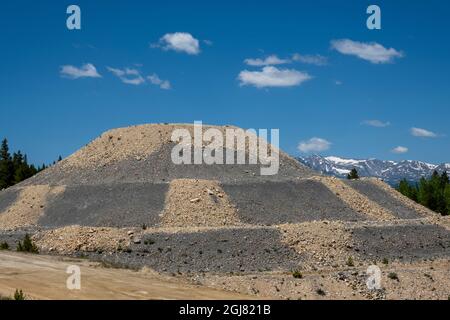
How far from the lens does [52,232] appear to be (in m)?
52.8

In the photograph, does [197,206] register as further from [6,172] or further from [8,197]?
[6,172]

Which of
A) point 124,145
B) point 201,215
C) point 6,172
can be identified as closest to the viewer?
point 201,215

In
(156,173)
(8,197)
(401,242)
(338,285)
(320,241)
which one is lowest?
(338,285)

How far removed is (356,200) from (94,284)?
137ft

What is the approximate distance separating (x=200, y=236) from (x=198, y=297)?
21.8m

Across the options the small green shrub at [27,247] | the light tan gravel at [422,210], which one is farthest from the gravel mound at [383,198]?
the small green shrub at [27,247]

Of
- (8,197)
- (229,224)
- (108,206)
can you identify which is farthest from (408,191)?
(8,197)

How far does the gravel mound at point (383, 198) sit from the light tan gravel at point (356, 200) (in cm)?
157

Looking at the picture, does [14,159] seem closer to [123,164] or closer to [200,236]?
[123,164]

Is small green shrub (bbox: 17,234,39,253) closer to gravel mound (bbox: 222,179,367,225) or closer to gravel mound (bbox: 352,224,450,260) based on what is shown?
gravel mound (bbox: 222,179,367,225)

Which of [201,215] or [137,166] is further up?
[137,166]

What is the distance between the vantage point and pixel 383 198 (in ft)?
227

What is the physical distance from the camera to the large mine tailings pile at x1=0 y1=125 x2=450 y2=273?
4791 centimetres

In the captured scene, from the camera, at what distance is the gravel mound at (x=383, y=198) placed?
65731 mm
